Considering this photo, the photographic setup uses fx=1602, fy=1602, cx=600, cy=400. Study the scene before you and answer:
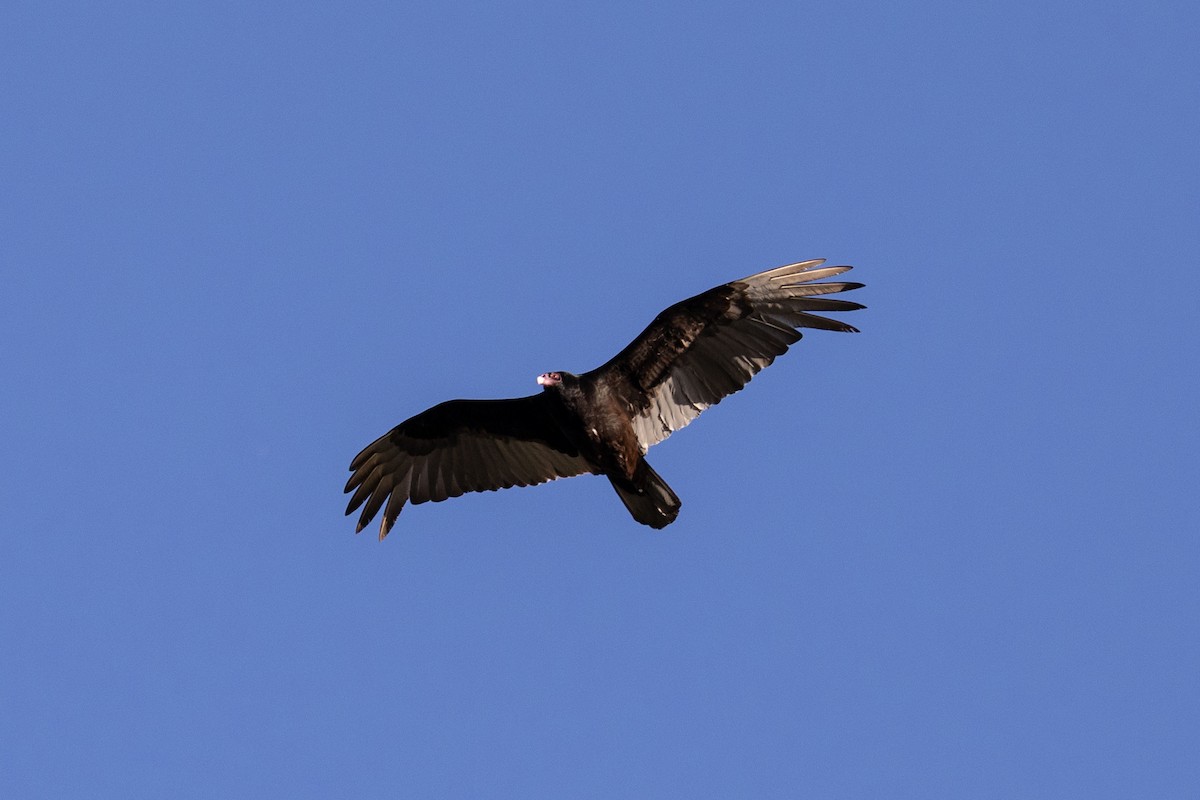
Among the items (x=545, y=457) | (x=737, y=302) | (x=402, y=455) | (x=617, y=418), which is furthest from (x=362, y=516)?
(x=737, y=302)

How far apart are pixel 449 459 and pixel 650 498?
2218mm

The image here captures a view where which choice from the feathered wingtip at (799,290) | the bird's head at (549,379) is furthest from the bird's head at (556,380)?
the feathered wingtip at (799,290)

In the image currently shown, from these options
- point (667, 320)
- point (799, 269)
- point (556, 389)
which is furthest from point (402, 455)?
point (799, 269)

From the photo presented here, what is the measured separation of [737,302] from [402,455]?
3.60 m

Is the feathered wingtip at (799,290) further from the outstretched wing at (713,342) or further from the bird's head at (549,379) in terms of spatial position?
the bird's head at (549,379)

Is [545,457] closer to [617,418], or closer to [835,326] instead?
[617,418]

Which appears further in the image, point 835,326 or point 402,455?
point 402,455

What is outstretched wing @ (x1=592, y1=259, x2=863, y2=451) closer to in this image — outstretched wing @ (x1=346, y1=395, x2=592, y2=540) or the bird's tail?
the bird's tail

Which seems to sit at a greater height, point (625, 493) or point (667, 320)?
point (667, 320)

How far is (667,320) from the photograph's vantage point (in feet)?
44.8

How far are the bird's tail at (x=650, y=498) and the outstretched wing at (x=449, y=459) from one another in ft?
3.22

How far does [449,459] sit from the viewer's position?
49.1 ft

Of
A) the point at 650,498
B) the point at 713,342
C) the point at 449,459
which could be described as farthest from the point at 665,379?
the point at 449,459

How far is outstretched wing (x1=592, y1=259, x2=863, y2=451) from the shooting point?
1346 cm
